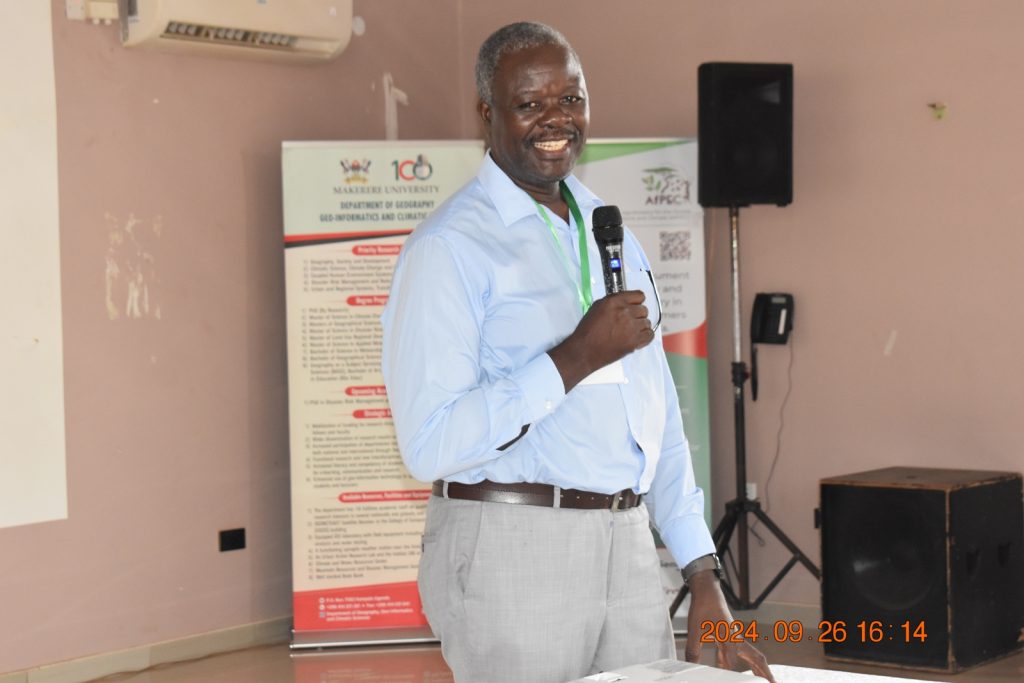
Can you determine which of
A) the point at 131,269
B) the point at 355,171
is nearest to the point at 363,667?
the point at 131,269

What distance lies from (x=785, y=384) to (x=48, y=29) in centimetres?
333

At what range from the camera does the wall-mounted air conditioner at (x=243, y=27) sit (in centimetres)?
491

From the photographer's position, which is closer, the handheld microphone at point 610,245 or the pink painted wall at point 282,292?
the handheld microphone at point 610,245

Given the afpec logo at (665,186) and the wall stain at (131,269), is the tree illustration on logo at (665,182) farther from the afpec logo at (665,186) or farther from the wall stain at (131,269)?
the wall stain at (131,269)

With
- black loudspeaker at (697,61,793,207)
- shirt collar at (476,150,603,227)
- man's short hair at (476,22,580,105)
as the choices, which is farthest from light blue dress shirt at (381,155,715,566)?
black loudspeaker at (697,61,793,207)

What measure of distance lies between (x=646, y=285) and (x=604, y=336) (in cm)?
37

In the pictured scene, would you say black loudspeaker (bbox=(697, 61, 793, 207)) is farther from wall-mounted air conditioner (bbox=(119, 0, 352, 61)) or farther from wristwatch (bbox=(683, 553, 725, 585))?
wristwatch (bbox=(683, 553, 725, 585))

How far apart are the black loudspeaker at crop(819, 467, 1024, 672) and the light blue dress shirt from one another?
2.81 metres

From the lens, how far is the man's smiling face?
6.42 ft

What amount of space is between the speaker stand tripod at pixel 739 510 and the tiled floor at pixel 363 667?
1.15 ft

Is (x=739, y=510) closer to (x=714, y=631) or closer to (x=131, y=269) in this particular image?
(x=131, y=269)

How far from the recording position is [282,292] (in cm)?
565

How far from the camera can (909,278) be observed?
17.3 ft

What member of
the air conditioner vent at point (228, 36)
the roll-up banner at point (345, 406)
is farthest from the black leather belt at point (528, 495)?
the air conditioner vent at point (228, 36)
